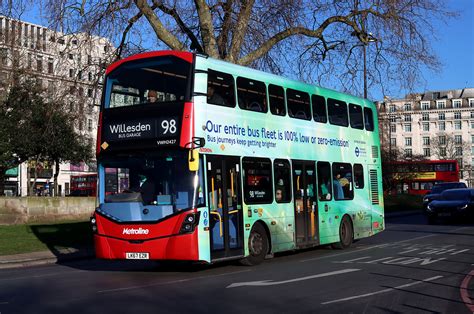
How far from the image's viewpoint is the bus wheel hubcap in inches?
574

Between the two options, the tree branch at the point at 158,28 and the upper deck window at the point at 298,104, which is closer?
the upper deck window at the point at 298,104

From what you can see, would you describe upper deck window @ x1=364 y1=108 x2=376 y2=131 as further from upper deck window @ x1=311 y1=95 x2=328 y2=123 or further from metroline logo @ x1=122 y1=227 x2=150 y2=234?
metroline logo @ x1=122 y1=227 x2=150 y2=234

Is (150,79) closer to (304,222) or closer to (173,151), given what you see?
(173,151)

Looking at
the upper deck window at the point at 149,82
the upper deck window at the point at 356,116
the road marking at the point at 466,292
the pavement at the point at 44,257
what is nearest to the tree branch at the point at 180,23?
the upper deck window at the point at 356,116

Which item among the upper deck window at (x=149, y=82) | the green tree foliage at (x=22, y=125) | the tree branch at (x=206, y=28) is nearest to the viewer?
the upper deck window at (x=149, y=82)

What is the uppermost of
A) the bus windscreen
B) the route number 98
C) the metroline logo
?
the route number 98

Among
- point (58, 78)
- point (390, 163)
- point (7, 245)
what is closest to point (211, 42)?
point (58, 78)

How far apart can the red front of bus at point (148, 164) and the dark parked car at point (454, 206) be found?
19.5 m

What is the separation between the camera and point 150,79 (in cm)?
1348

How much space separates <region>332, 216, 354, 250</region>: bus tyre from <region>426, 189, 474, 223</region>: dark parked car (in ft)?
37.8

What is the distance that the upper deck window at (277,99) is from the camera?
51.7 ft

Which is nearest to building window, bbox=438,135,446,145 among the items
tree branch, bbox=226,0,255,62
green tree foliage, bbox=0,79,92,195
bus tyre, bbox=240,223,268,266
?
green tree foliage, bbox=0,79,92,195

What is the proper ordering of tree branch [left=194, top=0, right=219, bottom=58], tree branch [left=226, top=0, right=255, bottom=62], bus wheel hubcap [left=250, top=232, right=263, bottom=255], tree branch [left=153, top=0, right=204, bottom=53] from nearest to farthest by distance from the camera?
bus wheel hubcap [left=250, top=232, right=263, bottom=255]
tree branch [left=153, top=0, right=204, bottom=53]
tree branch [left=226, top=0, right=255, bottom=62]
tree branch [left=194, top=0, right=219, bottom=58]

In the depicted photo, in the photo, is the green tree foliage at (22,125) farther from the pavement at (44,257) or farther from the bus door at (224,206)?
the bus door at (224,206)
